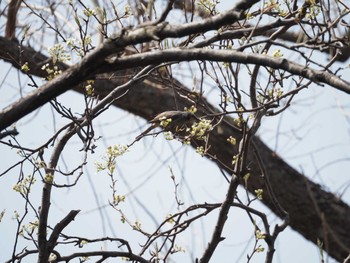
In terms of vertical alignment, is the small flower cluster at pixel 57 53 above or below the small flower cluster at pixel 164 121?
above

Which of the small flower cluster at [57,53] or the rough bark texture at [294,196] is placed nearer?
the small flower cluster at [57,53]

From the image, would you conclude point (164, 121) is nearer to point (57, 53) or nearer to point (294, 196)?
Result: point (57, 53)

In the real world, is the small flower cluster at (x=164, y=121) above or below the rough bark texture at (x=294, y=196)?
below

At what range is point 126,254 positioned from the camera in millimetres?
2174

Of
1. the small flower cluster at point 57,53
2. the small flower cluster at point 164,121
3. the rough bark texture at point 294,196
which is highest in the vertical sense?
the rough bark texture at point 294,196

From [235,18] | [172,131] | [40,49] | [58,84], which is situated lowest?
[235,18]

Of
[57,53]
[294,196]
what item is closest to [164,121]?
[57,53]

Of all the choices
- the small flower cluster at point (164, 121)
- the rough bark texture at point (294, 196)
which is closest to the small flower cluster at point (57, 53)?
the small flower cluster at point (164, 121)

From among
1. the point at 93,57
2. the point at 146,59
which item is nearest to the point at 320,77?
the point at 146,59

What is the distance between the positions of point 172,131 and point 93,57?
0.90m

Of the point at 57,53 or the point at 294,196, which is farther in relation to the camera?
the point at 294,196

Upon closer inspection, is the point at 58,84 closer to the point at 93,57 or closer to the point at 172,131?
the point at 93,57

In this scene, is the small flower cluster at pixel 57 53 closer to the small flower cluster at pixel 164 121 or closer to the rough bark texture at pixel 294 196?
the small flower cluster at pixel 164 121

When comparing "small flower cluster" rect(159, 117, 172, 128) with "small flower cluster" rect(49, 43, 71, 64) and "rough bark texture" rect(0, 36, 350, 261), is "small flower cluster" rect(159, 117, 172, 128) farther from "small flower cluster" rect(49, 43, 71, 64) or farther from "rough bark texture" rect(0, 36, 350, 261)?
"rough bark texture" rect(0, 36, 350, 261)
